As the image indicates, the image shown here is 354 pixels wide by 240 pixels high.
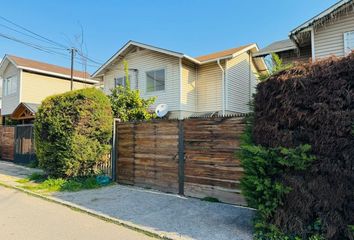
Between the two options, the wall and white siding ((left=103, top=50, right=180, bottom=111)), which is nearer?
white siding ((left=103, top=50, right=180, bottom=111))

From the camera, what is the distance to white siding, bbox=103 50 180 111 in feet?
51.5

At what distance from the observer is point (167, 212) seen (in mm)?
6109

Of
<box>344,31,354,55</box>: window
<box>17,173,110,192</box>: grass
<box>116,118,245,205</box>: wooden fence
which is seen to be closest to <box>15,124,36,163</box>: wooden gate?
<box>17,173,110,192</box>: grass

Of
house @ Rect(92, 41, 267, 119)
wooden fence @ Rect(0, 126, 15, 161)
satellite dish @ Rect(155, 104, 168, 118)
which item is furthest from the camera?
wooden fence @ Rect(0, 126, 15, 161)

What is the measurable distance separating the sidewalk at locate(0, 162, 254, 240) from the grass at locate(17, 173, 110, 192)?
1.65ft

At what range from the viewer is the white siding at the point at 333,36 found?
405 inches

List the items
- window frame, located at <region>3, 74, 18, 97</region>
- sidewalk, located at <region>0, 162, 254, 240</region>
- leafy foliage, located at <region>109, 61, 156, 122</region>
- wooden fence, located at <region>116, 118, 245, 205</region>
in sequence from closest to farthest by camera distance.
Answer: sidewalk, located at <region>0, 162, 254, 240</region> → wooden fence, located at <region>116, 118, 245, 205</region> → leafy foliage, located at <region>109, 61, 156, 122</region> → window frame, located at <region>3, 74, 18, 97</region>

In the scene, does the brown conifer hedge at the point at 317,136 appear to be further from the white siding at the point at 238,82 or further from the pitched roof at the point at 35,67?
the pitched roof at the point at 35,67

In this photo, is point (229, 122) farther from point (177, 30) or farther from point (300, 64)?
point (177, 30)

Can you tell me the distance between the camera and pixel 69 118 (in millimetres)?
9258

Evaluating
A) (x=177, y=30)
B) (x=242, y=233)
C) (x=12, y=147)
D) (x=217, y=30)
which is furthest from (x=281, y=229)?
(x=177, y=30)

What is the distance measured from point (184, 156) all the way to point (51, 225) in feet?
11.7

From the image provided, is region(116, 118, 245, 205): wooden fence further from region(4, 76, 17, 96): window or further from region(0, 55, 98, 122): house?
region(4, 76, 17, 96): window

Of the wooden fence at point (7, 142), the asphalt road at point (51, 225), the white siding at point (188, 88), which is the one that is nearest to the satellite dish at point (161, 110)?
the white siding at point (188, 88)
